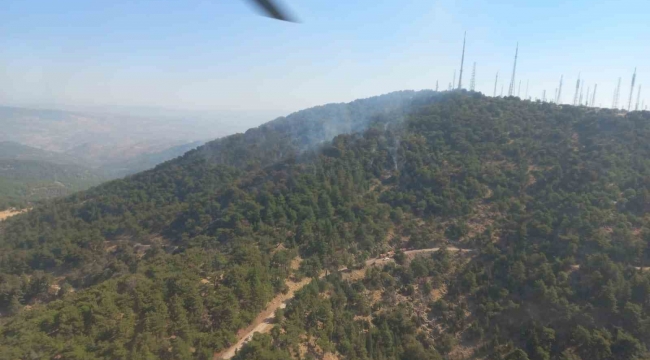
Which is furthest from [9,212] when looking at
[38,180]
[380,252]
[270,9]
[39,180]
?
[270,9]

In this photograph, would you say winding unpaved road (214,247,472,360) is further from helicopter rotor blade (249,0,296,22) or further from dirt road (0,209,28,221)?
dirt road (0,209,28,221)

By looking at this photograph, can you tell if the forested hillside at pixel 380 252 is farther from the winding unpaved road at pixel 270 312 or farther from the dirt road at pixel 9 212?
the dirt road at pixel 9 212

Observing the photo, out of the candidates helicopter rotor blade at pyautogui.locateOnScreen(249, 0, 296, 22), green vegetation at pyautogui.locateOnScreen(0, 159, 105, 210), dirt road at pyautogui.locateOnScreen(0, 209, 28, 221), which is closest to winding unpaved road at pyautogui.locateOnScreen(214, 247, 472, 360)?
helicopter rotor blade at pyautogui.locateOnScreen(249, 0, 296, 22)

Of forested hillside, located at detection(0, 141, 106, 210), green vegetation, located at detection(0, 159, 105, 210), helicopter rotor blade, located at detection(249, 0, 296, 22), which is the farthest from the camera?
green vegetation, located at detection(0, 159, 105, 210)

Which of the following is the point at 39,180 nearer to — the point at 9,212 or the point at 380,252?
the point at 9,212

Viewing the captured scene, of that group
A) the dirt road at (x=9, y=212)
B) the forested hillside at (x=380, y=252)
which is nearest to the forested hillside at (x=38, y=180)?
the dirt road at (x=9, y=212)

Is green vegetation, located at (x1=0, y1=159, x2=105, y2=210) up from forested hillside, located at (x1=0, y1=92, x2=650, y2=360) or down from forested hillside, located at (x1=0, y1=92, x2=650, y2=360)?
down

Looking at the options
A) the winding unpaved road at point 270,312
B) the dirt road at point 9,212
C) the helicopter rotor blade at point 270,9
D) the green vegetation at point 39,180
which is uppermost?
the helicopter rotor blade at point 270,9

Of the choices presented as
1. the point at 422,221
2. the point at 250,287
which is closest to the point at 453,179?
the point at 422,221
